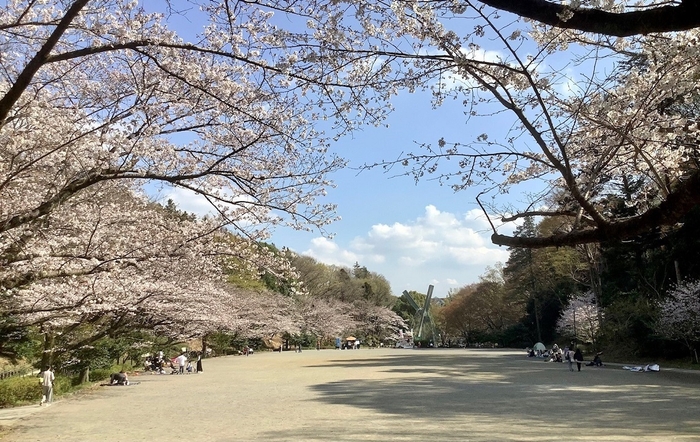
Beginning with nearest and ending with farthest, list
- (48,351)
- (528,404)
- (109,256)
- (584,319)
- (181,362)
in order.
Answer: (109,256) → (528,404) → (48,351) → (181,362) → (584,319)

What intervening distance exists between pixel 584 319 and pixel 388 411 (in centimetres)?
2049

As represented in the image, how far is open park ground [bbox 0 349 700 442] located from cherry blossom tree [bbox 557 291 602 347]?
33.0 ft

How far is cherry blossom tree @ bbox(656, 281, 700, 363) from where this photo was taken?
1677 cm

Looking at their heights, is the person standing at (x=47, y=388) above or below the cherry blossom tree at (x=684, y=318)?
below

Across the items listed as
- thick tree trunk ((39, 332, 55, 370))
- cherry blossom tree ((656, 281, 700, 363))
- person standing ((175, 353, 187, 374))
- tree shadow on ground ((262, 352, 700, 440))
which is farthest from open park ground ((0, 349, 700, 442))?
person standing ((175, 353, 187, 374))

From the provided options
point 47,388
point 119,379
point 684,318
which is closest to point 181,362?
point 119,379

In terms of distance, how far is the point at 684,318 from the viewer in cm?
1684

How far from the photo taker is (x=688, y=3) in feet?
6.75

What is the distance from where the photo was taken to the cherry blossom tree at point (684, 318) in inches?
660

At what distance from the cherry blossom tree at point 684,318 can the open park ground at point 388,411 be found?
2104 mm

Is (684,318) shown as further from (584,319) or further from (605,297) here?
(584,319)

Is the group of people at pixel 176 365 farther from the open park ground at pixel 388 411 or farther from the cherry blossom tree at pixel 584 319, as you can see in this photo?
the cherry blossom tree at pixel 584 319

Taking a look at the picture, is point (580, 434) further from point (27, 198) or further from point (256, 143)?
point (27, 198)

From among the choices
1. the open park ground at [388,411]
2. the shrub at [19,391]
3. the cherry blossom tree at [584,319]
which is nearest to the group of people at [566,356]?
the open park ground at [388,411]
